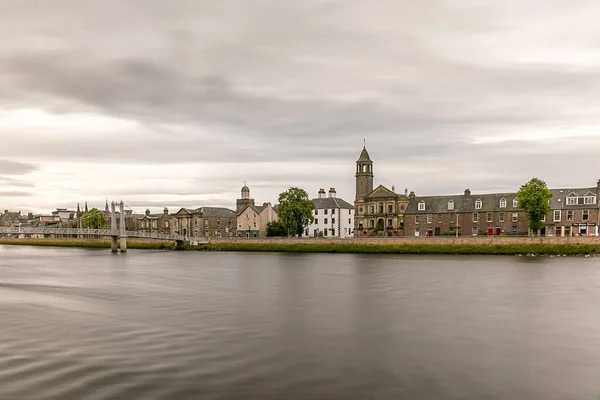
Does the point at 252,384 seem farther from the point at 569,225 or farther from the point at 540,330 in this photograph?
the point at 569,225

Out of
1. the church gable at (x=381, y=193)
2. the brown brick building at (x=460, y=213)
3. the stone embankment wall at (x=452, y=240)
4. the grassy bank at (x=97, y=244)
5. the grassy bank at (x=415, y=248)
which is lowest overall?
the grassy bank at (x=97, y=244)

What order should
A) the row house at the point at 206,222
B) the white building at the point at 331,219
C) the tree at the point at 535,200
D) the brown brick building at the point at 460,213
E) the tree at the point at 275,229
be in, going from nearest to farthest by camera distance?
the tree at the point at 535,200 < the brown brick building at the point at 460,213 < the tree at the point at 275,229 < the white building at the point at 331,219 < the row house at the point at 206,222

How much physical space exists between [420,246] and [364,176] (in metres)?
36.3

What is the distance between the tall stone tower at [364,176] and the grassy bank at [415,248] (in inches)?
1040

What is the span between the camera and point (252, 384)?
15227 mm

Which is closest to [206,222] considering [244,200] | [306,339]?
[244,200]

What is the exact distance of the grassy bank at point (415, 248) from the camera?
2616 inches

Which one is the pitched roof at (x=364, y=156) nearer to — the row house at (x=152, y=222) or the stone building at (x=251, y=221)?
the stone building at (x=251, y=221)

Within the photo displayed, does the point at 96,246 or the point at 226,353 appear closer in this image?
the point at 226,353

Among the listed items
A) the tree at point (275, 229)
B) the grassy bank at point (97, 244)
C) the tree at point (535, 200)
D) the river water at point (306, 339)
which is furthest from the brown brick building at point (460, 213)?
the river water at point (306, 339)

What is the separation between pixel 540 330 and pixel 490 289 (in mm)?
12944

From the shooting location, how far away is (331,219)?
122312 mm

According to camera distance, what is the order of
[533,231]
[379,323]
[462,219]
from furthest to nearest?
1. [462,219]
2. [533,231]
3. [379,323]

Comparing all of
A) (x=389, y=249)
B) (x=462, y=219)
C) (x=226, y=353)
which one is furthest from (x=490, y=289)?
(x=462, y=219)
